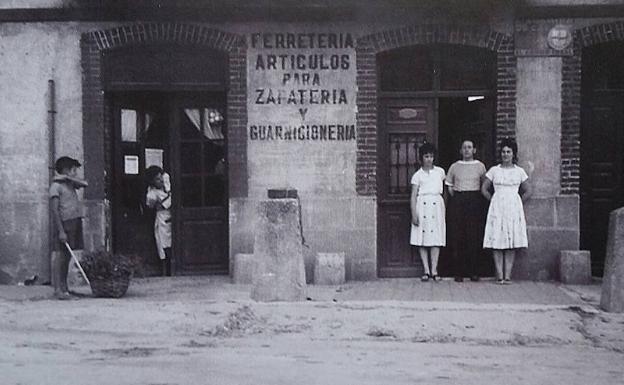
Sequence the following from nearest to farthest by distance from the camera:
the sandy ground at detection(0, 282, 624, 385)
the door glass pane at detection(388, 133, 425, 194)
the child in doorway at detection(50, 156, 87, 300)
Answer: the sandy ground at detection(0, 282, 624, 385) → the child in doorway at detection(50, 156, 87, 300) → the door glass pane at detection(388, 133, 425, 194)

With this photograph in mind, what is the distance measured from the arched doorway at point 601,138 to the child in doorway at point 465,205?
1.94 m

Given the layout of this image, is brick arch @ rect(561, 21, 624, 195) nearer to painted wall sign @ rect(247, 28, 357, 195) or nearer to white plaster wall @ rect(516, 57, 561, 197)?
white plaster wall @ rect(516, 57, 561, 197)

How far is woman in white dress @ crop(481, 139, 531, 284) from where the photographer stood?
12.7 m

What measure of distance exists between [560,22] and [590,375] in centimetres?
722

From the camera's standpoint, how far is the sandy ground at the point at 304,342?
7293 millimetres

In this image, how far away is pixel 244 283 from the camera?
42.8ft

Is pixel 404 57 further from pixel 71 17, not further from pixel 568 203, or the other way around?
pixel 71 17

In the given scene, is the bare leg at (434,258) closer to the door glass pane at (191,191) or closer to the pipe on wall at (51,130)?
the door glass pane at (191,191)

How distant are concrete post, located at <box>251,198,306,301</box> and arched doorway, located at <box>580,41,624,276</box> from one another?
546 centimetres

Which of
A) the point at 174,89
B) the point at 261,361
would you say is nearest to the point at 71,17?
the point at 174,89

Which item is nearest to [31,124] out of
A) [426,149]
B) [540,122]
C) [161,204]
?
[161,204]

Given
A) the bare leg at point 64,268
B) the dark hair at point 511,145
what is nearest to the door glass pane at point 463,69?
the dark hair at point 511,145

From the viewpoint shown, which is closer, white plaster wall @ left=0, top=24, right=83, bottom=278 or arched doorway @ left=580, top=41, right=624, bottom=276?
white plaster wall @ left=0, top=24, right=83, bottom=278

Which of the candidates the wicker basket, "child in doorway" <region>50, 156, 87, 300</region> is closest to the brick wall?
the wicker basket
